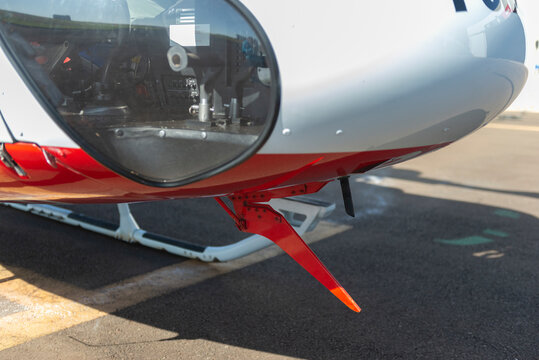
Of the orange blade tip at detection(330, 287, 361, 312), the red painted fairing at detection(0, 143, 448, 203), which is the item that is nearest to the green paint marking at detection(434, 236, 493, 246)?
the orange blade tip at detection(330, 287, 361, 312)

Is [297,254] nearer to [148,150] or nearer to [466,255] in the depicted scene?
[148,150]

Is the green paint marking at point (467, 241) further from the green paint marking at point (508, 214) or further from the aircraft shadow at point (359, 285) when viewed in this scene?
the green paint marking at point (508, 214)

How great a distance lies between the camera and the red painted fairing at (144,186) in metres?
2.63

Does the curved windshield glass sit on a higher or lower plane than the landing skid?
higher

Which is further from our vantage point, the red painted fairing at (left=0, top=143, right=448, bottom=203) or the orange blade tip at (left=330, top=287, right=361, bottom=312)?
the orange blade tip at (left=330, top=287, right=361, bottom=312)

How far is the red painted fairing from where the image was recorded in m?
2.63

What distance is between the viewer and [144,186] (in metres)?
2.85

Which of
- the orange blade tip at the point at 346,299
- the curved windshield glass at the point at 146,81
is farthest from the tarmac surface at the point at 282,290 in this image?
the curved windshield glass at the point at 146,81

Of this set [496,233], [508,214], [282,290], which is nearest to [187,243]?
[282,290]

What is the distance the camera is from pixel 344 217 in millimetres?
5852

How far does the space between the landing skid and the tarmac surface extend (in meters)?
0.09

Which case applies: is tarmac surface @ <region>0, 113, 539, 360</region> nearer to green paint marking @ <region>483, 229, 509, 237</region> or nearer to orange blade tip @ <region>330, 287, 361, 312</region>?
green paint marking @ <region>483, 229, 509, 237</region>

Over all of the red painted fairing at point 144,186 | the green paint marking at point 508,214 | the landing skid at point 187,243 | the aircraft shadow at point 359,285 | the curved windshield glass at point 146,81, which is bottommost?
the green paint marking at point 508,214

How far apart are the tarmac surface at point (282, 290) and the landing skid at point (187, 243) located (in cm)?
9
